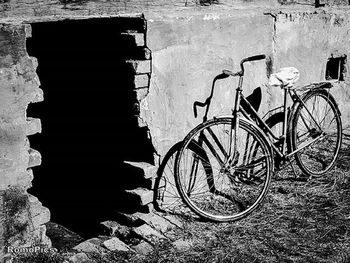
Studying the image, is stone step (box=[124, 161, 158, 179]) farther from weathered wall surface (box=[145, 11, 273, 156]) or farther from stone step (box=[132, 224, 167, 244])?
stone step (box=[132, 224, 167, 244])

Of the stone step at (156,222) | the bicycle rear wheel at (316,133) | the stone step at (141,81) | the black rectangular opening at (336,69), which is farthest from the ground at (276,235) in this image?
the black rectangular opening at (336,69)

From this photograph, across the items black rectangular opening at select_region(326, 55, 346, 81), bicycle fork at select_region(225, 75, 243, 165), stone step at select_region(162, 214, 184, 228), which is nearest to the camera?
stone step at select_region(162, 214, 184, 228)

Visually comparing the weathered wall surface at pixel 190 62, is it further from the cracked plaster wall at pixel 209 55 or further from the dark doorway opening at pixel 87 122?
the dark doorway opening at pixel 87 122

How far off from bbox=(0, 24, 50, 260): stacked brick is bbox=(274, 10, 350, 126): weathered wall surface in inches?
115

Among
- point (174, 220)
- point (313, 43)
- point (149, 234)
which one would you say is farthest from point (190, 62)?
point (313, 43)

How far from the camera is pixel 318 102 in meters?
6.07

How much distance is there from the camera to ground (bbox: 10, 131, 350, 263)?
3.77m

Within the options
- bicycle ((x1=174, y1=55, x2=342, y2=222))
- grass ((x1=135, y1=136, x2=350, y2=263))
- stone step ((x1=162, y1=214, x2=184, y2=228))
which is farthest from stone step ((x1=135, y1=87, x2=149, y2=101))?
grass ((x1=135, y1=136, x2=350, y2=263))

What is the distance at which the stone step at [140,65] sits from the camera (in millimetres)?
4066

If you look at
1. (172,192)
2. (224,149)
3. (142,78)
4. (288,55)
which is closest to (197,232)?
(172,192)

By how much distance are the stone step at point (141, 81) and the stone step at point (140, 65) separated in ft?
0.16

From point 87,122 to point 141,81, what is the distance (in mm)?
1139

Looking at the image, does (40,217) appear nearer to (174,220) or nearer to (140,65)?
(174,220)

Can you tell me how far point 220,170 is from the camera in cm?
450
